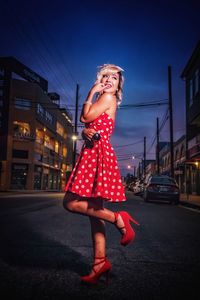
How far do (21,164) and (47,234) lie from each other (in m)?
36.0

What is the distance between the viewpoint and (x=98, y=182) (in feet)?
8.43

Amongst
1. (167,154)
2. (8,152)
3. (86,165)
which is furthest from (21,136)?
(86,165)

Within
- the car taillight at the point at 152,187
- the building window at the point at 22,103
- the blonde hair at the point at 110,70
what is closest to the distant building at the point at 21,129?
the building window at the point at 22,103

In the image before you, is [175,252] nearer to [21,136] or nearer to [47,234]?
[47,234]

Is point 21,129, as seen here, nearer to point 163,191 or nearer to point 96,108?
point 163,191

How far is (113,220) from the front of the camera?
2.62m

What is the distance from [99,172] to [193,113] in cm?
2897

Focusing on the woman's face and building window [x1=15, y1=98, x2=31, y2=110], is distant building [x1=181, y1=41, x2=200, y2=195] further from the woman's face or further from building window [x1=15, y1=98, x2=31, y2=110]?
the woman's face

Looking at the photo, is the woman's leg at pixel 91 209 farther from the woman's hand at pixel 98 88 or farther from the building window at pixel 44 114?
the building window at pixel 44 114

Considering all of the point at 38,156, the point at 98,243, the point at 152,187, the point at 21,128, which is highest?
the point at 21,128

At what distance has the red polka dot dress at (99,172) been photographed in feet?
8.45

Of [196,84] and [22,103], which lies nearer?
[196,84]

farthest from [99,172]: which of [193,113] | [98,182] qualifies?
[193,113]

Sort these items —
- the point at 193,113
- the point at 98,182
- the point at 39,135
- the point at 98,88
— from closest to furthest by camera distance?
the point at 98,182 < the point at 98,88 < the point at 193,113 < the point at 39,135
